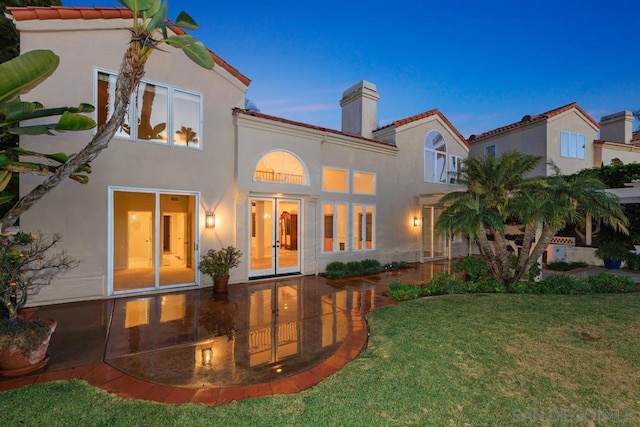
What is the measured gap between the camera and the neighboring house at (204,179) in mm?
7262

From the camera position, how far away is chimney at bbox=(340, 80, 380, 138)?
14.3 metres

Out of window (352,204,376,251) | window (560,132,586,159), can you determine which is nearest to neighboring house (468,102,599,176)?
window (560,132,586,159)

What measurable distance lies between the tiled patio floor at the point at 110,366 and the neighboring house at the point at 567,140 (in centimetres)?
1679

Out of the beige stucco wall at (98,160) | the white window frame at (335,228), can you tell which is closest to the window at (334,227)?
the white window frame at (335,228)

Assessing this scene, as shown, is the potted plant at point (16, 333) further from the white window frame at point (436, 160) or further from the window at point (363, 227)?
the white window frame at point (436, 160)

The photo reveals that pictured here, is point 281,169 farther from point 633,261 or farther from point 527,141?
point 527,141

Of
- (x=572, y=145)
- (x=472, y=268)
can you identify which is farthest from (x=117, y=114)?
(x=572, y=145)

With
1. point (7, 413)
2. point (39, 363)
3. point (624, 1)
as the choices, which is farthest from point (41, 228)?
point (624, 1)

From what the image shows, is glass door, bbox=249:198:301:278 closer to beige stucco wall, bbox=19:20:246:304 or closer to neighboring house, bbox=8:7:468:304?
neighboring house, bbox=8:7:468:304

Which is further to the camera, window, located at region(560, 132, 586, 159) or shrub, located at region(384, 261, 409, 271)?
window, located at region(560, 132, 586, 159)

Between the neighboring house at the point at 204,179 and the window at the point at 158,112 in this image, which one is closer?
the neighboring house at the point at 204,179

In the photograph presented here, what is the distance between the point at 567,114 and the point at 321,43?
15986 mm

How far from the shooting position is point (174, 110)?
8.68 m

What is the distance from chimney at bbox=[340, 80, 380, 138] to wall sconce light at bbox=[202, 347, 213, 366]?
1224 cm
